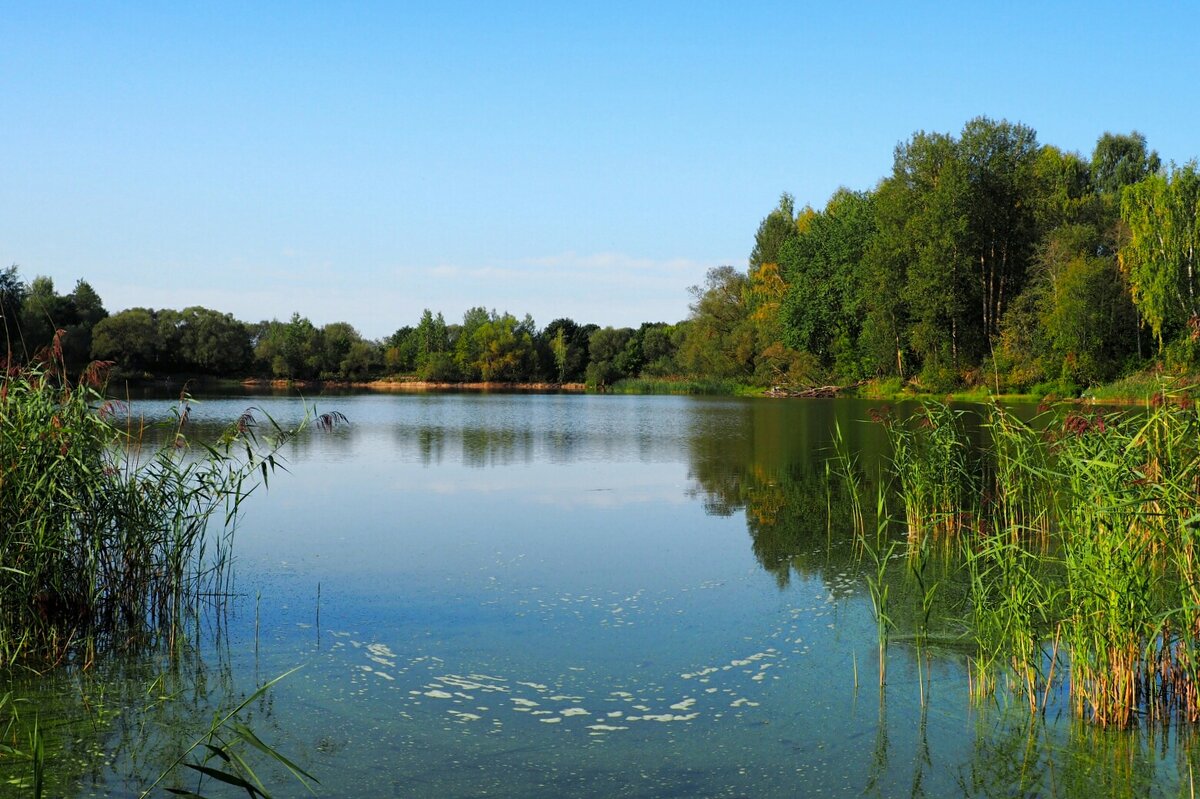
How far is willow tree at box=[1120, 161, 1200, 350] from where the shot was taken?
34375mm

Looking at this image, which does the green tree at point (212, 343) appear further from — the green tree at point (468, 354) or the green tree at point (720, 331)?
the green tree at point (720, 331)

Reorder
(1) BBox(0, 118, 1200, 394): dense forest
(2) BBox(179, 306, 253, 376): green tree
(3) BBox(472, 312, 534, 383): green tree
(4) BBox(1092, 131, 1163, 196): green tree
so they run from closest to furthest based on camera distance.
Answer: (1) BBox(0, 118, 1200, 394): dense forest
(4) BBox(1092, 131, 1163, 196): green tree
(2) BBox(179, 306, 253, 376): green tree
(3) BBox(472, 312, 534, 383): green tree

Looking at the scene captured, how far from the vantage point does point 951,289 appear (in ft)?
144

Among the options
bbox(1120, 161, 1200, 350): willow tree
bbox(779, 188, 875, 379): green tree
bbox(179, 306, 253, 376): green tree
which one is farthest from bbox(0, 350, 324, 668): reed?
bbox(179, 306, 253, 376): green tree

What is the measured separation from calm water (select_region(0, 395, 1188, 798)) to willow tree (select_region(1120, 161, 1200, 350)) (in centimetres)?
2844

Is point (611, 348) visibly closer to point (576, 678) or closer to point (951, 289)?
point (951, 289)

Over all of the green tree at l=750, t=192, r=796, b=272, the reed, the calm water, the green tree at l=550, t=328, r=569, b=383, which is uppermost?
the green tree at l=750, t=192, r=796, b=272

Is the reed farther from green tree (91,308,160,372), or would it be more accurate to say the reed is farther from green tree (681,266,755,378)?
green tree (91,308,160,372)

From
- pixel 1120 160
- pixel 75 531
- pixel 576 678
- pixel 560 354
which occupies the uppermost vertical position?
pixel 1120 160

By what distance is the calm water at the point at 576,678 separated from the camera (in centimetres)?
471

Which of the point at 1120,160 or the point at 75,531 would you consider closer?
the point at 75,531

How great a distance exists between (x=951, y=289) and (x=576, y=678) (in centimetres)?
4170

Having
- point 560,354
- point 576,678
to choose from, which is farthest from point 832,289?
point 576,678

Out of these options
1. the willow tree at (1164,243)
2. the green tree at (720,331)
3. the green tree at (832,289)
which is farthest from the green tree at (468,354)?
the willow tree at (1164,243)
